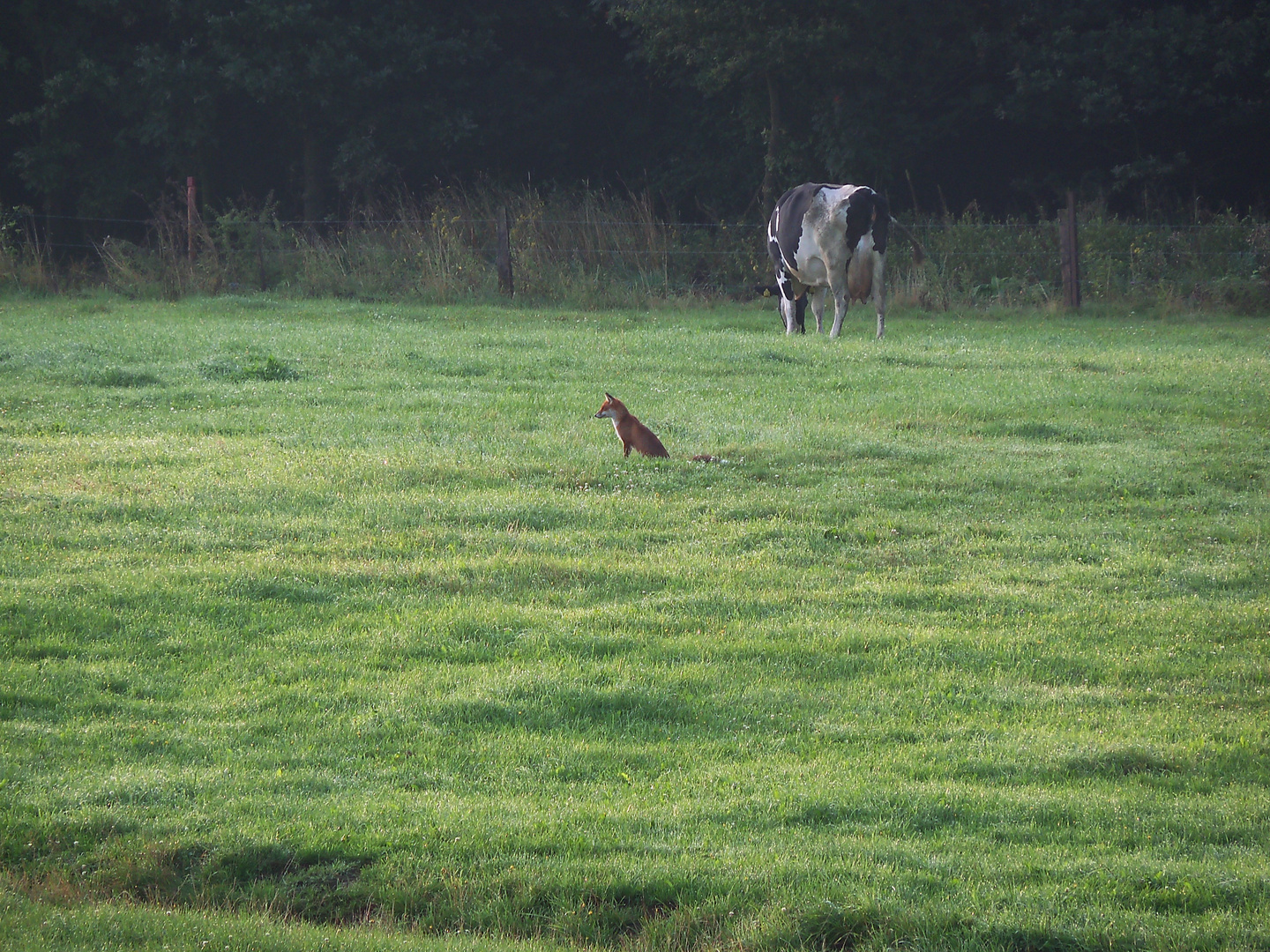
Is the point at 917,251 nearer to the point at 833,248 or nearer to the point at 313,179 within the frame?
the point at 833,248

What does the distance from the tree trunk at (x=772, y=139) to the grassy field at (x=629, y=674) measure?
59.2 feet

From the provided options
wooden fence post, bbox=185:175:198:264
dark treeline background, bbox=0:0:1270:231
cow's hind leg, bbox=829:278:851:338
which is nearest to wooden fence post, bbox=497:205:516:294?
wooden fence post, bbox=185:175:198:264

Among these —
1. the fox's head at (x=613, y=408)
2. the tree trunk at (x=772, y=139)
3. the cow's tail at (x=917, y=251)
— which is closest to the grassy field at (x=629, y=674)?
the fox's head at (x=613, y=408)

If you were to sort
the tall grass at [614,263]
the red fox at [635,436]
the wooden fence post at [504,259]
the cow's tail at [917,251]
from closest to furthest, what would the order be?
the red fox at [635,436] < the tall grass at [614,263] < the wooden fence post at [504,259] < the cow's tail at [917,251]

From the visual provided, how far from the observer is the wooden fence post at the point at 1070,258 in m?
21.5

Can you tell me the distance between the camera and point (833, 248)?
61.2 ft

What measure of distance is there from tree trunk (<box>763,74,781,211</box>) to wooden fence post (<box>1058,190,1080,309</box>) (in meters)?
9.22

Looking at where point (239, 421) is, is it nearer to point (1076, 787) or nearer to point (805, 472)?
point (805, 472)

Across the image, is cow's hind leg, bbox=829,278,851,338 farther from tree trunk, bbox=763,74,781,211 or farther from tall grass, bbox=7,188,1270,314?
tree trunk, bbox=763,74,781,211

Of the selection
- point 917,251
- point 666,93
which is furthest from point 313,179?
point 917,251

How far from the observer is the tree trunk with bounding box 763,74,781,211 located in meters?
29.1

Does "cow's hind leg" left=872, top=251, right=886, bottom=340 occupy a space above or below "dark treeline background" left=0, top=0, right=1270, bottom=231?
below

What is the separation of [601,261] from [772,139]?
7.74 metres

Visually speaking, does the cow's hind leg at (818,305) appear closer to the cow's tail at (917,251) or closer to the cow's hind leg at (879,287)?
the cow's hind leg at (879,287)
